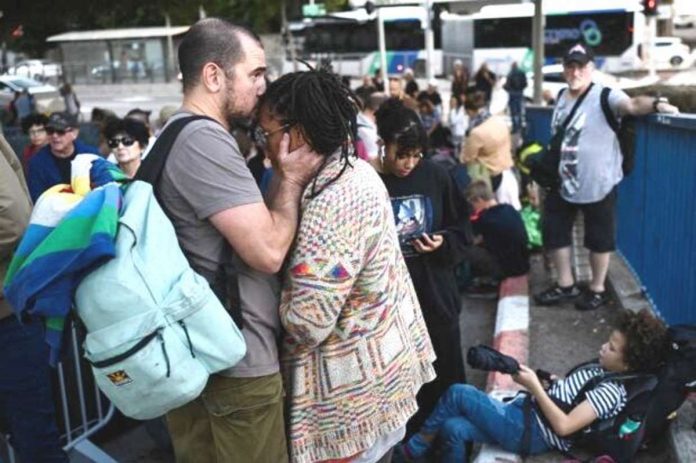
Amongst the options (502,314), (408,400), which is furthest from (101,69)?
(408,400)

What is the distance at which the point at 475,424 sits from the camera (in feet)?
11.8

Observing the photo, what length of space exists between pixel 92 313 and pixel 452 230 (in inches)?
82.1

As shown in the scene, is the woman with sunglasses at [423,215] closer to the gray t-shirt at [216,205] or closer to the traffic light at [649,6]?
the gray t-shirt at [216,205]

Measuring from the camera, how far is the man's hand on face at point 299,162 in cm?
224

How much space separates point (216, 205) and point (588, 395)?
2077 millimetres

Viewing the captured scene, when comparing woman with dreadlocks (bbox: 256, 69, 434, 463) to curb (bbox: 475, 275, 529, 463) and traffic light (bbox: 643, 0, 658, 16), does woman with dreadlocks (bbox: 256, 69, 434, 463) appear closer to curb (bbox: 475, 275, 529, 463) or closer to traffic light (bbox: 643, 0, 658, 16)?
curb (bbox: 475, 275, 529, 463)

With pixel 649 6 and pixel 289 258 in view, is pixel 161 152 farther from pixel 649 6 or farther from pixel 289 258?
pixel 649 6

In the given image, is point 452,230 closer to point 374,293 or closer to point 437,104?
point 374,293

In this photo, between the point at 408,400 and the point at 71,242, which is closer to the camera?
the point at 71,242

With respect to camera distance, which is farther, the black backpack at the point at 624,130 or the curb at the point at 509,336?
the black backpack at the point at 624,130

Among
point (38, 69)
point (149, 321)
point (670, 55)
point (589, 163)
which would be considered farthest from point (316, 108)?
point (38, 69)

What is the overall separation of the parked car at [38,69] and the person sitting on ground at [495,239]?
111 feet

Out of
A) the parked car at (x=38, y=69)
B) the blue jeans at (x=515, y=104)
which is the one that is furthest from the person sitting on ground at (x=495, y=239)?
the parked car at (x=38, y=69)

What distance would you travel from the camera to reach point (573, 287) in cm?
572
